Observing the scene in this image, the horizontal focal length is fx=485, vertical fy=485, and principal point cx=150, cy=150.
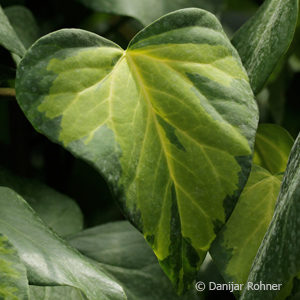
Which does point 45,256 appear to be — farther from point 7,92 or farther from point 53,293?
point 7,92

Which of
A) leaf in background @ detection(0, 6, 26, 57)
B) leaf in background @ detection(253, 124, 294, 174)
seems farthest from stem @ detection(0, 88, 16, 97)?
leaf in background @ detection(253, 124, 294, 174)

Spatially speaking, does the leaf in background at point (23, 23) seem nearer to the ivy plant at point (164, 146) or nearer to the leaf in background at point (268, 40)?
the ivy plant at point (164, 146)

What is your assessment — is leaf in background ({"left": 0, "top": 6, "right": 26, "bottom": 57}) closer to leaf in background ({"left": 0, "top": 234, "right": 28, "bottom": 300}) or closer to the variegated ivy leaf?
the variegated ivy leaf

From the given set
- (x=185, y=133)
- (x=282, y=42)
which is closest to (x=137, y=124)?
(x=185, y=133)

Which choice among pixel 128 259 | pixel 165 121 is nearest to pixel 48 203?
pixel 128 259

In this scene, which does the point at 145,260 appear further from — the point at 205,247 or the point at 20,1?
the point at 20,1

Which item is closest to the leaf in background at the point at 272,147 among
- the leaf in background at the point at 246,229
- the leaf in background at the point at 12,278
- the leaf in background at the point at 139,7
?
the leaf in background at the point at 246,229
